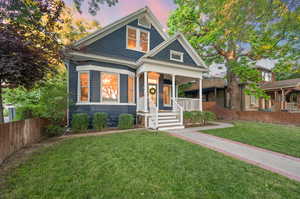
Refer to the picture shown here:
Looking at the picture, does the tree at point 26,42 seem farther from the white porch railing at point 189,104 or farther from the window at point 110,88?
the white porch railing at point 189,104

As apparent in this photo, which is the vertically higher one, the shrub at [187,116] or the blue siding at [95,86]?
the blue siding at [95,86]

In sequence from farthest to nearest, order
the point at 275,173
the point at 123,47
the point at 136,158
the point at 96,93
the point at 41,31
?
the point at 123,47 → the point at 96,93 → the point at 41,31 → the point at 136,158 → the point at 275,173

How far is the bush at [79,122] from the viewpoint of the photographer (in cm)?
645

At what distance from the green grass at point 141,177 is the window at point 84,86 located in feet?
13.4

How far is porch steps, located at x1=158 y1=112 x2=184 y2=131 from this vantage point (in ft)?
24.1

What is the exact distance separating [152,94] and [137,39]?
4129mm

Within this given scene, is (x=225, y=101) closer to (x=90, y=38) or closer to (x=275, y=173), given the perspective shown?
(x=275, y=173)

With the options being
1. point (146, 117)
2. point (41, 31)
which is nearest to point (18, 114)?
point (41, 31)

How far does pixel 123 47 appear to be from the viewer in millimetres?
8625

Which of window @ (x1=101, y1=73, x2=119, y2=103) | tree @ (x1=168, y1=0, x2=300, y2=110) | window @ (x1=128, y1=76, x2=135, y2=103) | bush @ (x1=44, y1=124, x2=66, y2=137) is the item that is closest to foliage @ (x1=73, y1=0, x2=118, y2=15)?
window @ (x1=101, y1=73, x2=119, y2=103)

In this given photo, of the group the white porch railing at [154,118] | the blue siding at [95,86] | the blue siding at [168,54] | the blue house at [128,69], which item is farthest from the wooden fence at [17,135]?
the blue siding at [168,54]

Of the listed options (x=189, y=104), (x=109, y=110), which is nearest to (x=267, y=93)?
(x=189, y=104)

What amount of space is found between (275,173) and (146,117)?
5715 mm

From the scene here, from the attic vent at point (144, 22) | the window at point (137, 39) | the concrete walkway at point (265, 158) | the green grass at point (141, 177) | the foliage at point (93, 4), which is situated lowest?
the concrete walkway at point (265, 158)
